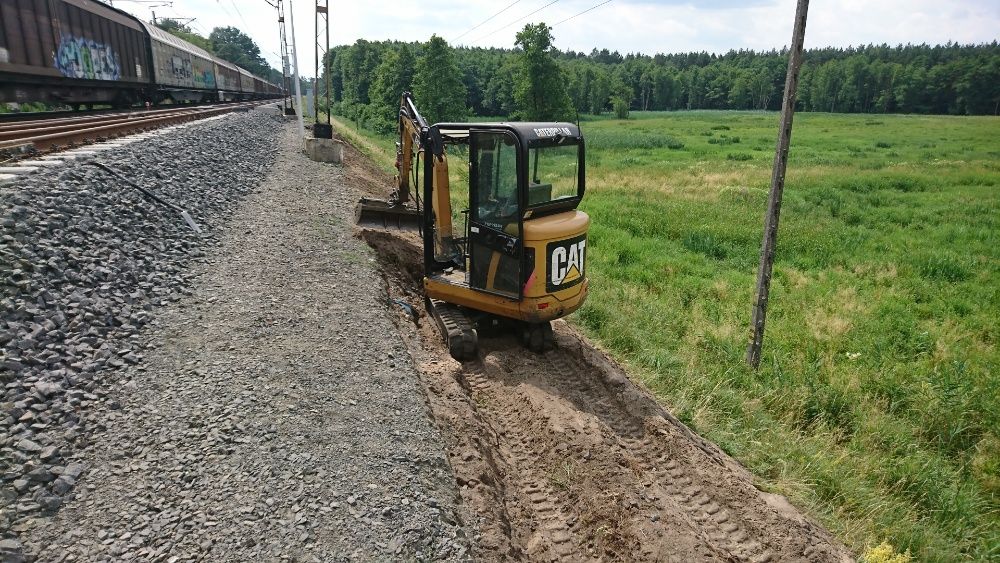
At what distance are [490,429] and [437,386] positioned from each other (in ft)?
2.56

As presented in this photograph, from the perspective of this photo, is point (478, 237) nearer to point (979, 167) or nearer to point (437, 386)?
point (437, 386)

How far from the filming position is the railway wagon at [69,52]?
1270 cm

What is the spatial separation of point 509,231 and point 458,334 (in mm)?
1507

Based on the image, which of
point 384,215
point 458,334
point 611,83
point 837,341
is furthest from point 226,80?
point 611,83

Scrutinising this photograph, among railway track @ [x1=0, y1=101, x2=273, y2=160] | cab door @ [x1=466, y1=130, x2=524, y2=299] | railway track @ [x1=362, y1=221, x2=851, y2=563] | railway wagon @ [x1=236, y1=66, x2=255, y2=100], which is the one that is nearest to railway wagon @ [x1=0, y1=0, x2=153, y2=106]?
railway track @ [x1=0, y1=101, x2=273, y2=160]

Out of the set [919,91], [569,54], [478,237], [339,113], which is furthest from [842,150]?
[569,54]

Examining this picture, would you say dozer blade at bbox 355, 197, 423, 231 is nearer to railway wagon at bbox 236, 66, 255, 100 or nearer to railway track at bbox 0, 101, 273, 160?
railway track at bbox 0, 101, 273, 160

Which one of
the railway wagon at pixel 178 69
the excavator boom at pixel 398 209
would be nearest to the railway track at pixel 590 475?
the excavator boom at pixel 398 209

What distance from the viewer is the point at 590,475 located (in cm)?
533

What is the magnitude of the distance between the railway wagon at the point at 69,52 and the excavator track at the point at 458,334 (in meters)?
12.1

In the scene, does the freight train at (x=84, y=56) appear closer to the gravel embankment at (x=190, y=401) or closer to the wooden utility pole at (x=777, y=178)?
the gravel embankment at (x=190, y=401)

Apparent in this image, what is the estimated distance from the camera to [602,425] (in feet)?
20.2

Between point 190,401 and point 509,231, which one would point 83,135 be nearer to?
point 190,401

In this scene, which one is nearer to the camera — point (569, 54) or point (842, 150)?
point (842, 150)
